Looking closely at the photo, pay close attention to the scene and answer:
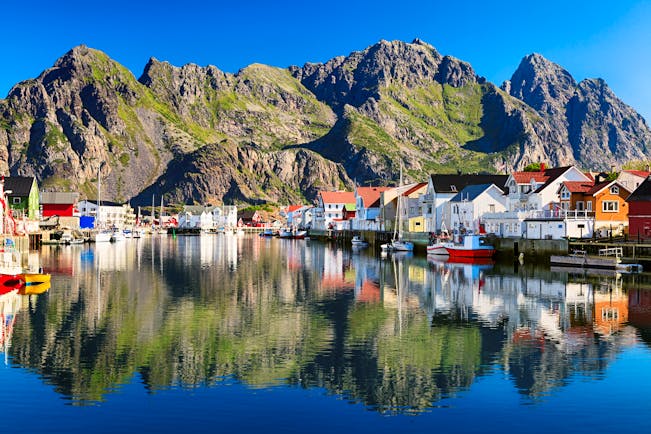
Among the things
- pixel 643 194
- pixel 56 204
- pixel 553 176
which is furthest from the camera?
pixel 56 204

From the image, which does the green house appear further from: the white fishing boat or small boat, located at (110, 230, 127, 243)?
the white fishing boat

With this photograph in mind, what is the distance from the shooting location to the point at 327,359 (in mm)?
32281

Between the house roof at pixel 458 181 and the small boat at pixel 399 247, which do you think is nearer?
the small boat at pixel 399 247

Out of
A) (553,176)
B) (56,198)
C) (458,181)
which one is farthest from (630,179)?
(56,198)

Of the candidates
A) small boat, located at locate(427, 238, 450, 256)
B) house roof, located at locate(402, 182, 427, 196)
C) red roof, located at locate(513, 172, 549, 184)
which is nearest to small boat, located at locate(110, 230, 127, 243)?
house roof, located at locate(402, 182, 427, 196)

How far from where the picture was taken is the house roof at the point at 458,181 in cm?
13150

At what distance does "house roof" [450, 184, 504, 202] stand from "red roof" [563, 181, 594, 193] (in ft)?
61.9

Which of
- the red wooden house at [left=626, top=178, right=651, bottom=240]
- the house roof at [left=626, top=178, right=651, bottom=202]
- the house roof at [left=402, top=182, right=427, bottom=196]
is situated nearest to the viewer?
the red wooden house at [left=626, top=178, right=651, bottom=240]

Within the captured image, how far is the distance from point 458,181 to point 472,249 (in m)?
38.2

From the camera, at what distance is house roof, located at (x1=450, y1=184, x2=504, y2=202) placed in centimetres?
11766

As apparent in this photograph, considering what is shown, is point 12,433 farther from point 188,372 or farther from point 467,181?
point 467,181

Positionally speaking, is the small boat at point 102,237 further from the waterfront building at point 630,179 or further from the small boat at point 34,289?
the waterfront building at point 630,179

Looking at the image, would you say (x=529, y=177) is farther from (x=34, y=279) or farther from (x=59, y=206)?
(x=59, y=206)

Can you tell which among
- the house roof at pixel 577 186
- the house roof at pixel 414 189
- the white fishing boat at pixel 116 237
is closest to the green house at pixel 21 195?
the white fishing boat at pixel 116 237
